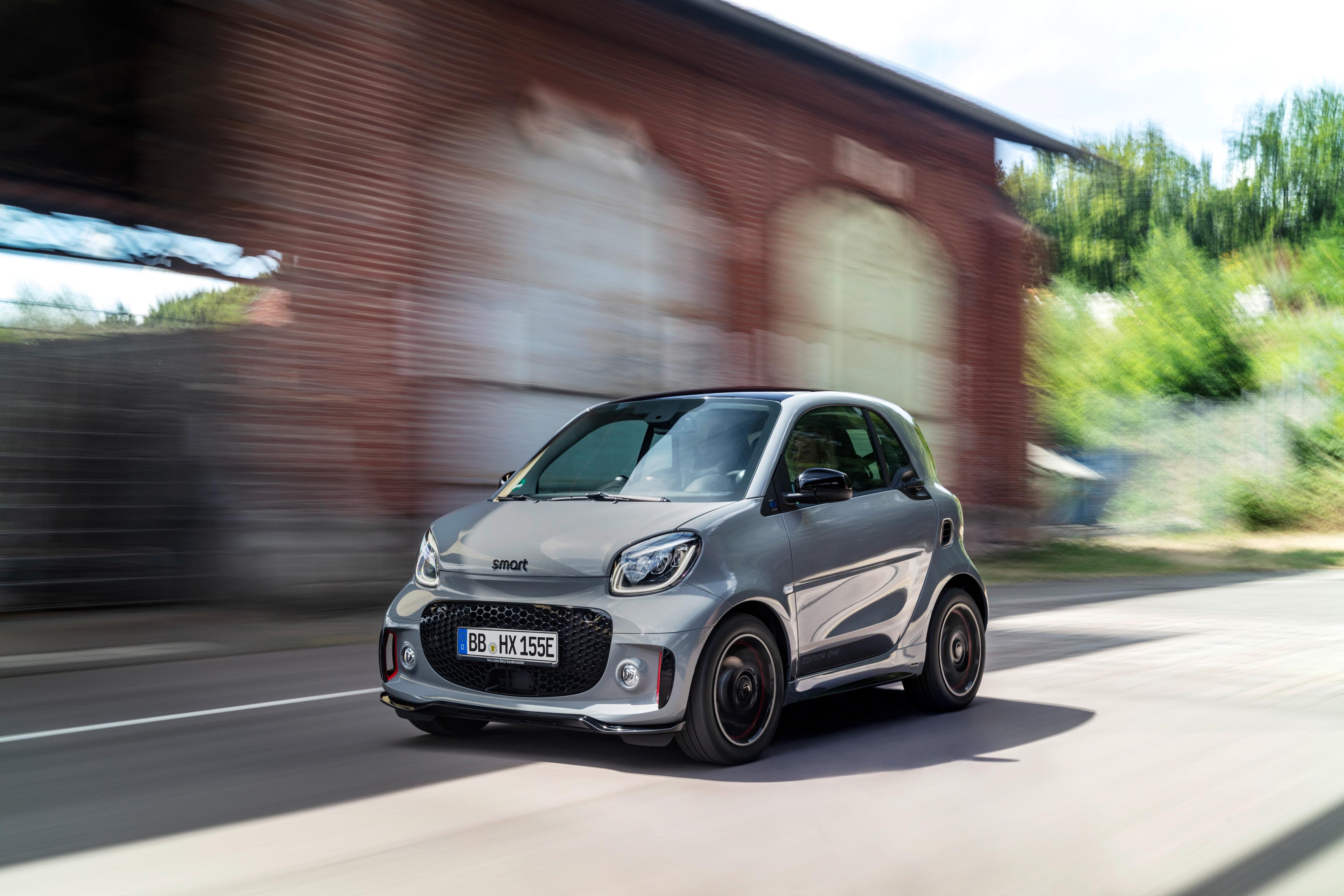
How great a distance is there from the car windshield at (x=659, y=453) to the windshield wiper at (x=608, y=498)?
0.10 ft

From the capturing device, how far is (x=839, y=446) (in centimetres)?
680

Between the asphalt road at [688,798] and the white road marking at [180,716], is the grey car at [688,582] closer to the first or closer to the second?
the asphalt road at [688,798]

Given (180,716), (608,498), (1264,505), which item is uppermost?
(1264,505)

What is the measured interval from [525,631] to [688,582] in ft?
2.29

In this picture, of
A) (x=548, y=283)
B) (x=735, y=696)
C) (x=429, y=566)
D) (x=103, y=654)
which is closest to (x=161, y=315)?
(x=103, y=654)

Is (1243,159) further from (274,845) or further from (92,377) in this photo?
(274,845)

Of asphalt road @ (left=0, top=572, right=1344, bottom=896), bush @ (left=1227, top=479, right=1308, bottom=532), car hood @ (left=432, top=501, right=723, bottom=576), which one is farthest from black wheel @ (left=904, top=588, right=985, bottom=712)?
bush @ (left=1227, top=479, right=1308, bottom=532)

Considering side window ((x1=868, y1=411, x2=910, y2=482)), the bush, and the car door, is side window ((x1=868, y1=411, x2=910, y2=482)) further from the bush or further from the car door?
the bush

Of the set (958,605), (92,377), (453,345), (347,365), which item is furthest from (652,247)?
(958,605)

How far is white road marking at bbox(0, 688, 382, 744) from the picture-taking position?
6498 mm

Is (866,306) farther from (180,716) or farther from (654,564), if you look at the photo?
(654,564)

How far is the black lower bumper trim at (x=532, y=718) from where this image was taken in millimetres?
5305

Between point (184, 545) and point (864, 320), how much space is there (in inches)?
487

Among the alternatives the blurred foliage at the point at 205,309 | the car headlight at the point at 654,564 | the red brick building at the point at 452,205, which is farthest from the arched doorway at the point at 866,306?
the car headlight at the point at 654,564
